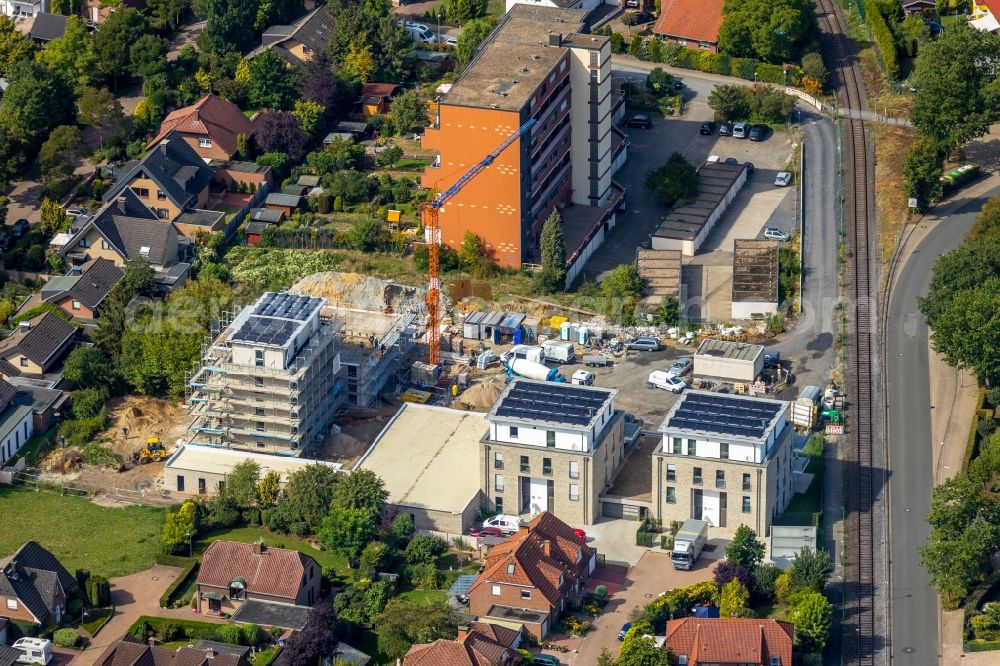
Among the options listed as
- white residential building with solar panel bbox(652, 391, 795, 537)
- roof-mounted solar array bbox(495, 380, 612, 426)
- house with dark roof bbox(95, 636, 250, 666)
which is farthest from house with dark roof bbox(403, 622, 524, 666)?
roof-mounted solar array bbox(495, 380, 612, 426)

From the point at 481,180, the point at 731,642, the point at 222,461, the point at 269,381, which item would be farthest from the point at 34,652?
the point at 481,180

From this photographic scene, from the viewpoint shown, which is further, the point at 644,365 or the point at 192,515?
the point at 644,365

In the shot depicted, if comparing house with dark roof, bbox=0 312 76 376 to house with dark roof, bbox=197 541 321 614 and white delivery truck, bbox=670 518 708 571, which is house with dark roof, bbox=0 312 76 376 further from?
white delivery truck, bbox=670 518 708 571

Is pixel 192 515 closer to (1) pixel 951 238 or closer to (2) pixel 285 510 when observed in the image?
(2) pixel 285 510

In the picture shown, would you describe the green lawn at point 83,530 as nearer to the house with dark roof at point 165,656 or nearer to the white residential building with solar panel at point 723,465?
the house with dark roof at point 165,656

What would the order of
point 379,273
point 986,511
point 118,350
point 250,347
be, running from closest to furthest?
point 986,511 → point 250,347 → point 118,350 → point 379,273

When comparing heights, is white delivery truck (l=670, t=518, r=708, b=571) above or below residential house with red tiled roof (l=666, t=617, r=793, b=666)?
below

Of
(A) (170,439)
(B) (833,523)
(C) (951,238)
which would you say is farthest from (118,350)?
(C) (951,238)
